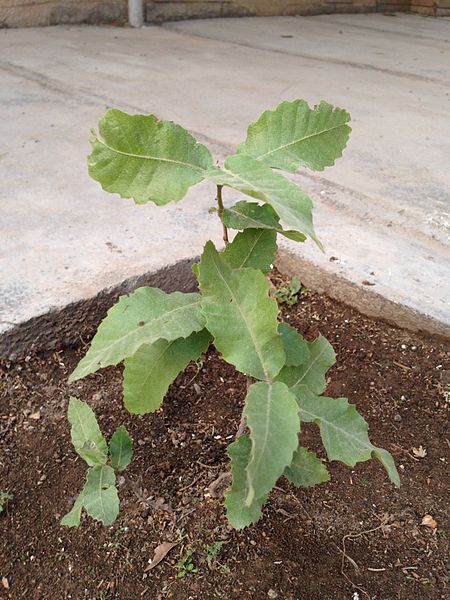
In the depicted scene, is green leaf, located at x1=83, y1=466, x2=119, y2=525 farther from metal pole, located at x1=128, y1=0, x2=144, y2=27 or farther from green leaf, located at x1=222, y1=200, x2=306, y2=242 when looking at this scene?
metal pole, located at x1=128, y1=0, x2=144, y2=27

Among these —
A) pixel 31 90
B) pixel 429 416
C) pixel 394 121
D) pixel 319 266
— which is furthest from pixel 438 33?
pixel 429 416

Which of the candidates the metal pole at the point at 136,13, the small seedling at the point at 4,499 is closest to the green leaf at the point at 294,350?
the small seedling at the point at 4,499

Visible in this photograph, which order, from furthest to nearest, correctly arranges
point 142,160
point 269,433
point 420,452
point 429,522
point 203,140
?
point 203,140, point 420,452, point 429,522, point 142,160, point 269,433

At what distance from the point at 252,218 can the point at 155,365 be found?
28 cm

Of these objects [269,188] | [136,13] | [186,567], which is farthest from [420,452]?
[136,13]

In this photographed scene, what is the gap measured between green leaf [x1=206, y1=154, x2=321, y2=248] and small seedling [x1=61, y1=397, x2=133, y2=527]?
0.49 meters

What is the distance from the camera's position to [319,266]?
1949mm

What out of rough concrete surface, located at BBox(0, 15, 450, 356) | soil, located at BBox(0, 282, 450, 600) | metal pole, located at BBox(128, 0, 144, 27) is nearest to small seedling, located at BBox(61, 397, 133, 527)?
soil, located at BBox(0, 282, 450, 600)

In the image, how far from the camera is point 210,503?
131 centimetres

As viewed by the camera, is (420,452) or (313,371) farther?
(420,452)

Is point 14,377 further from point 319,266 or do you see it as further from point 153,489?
point 319,266

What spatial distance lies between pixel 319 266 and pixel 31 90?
7.92 ft

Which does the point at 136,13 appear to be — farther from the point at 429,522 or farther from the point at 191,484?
the point at 429,522

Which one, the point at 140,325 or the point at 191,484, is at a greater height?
the point at 140,325
